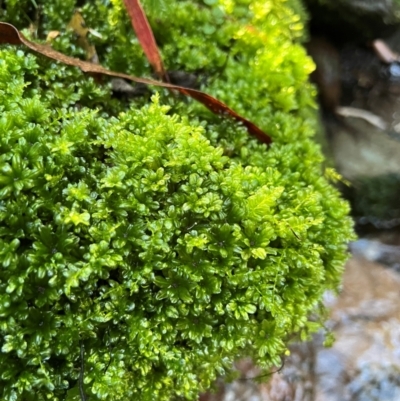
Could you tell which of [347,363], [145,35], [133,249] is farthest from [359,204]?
[133,249]

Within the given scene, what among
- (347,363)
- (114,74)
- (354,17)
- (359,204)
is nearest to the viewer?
(114,74)

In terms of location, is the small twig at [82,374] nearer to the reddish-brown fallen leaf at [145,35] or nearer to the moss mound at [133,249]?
the moss mound at [133,249]

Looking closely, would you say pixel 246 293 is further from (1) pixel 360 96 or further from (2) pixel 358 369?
(1) pixel 360 96

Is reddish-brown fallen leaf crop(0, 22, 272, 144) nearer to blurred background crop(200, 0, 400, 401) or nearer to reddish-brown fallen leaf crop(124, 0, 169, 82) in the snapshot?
reddish-brown fallen leaf crop(124, 0, 169, 82)

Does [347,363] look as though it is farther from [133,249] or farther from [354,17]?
[354,17]

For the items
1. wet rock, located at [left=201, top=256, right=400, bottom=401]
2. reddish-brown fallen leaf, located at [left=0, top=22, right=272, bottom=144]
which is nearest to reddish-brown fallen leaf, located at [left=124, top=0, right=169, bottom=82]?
reddish-brown fallen leaf, located at [left=0, top=22, right=272, bottom=144]
